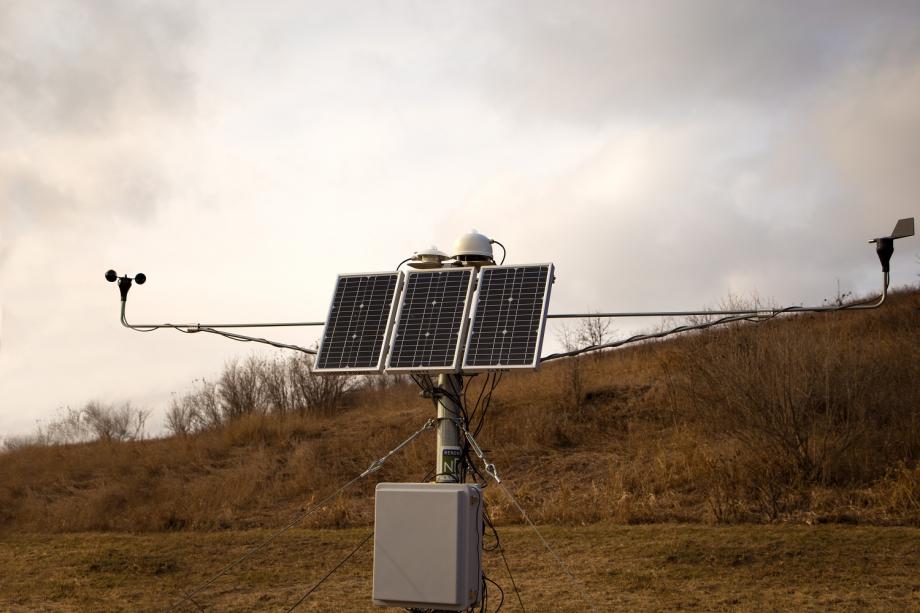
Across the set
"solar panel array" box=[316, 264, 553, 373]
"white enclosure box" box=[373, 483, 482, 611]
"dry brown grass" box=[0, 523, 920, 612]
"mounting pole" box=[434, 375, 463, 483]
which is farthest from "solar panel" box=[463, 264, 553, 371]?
"dry brown grass" box=[0, 523, 920, 612]

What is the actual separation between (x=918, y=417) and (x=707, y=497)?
4915 millimetres

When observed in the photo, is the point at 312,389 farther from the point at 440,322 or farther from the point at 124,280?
the point at 440,322

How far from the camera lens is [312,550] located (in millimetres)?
16172

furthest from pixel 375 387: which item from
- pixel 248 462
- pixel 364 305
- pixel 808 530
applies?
pixel 364 305

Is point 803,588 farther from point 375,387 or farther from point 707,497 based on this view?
point 375,387

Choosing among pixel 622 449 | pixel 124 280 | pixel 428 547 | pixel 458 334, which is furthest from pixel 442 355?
pixel 622 449

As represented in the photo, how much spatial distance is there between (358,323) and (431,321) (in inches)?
35.1

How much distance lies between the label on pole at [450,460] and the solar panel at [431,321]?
31.3 inches

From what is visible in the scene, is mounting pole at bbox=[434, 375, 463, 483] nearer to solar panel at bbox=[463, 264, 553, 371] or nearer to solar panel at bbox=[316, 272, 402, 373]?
solar panel at bbox=[463, 264, 553, 371]

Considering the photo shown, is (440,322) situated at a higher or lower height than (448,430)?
higher

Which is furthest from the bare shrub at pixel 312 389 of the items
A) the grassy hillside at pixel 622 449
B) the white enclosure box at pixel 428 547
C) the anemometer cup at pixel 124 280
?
the white enclosure box at pixel 428 547

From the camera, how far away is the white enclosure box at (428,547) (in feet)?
24.9

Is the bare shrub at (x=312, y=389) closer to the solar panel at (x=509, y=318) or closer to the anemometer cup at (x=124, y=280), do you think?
the anemometer cup at (x=124, y=280)

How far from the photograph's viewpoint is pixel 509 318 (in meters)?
8.73
